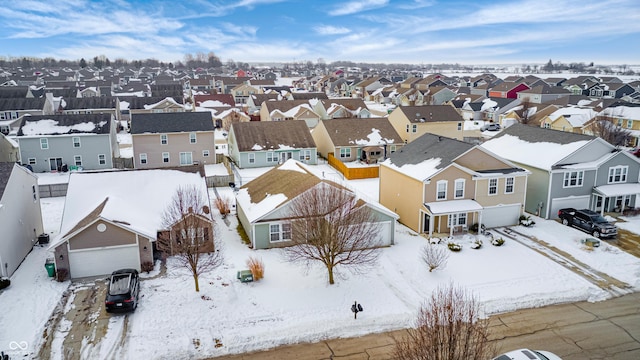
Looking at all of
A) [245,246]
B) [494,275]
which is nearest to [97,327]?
[245,246]

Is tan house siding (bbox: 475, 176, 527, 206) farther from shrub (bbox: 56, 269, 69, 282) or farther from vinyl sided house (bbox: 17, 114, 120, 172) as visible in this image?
vinyl sided house (bbox: 17, 114, 120, 172)

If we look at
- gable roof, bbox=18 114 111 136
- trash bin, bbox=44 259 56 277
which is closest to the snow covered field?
trash bin, bbox=44 259 56 277

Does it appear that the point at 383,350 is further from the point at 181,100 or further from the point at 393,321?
the point at 181,100

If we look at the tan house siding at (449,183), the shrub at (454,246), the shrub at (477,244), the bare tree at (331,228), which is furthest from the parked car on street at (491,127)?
the bare tree at (331,228)

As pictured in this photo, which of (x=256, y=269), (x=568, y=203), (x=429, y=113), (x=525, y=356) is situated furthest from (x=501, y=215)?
(x=429, y=113)

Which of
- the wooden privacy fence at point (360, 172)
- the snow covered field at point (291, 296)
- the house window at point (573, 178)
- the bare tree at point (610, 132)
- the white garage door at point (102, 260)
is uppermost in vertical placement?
the bare tree at point (610, 132)

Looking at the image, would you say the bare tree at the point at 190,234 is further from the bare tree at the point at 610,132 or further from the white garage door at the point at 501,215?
the bare tree at the point at 610,132

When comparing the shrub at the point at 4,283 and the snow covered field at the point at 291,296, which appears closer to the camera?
the snow covered field at the point at 291,296
